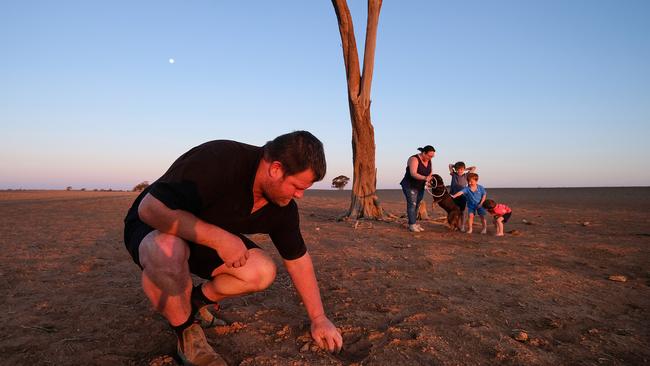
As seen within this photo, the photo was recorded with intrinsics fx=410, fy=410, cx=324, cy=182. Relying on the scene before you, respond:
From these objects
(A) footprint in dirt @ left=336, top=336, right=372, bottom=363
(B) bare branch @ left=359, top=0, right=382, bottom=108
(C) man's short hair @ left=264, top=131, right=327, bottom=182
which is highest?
(B) bare branch @ left=359, top=0, right=382, bottom=108

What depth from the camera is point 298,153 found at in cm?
203

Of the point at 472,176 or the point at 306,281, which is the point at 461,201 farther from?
the point at 306,281

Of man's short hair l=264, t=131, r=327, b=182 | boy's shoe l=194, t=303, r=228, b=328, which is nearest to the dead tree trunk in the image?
boy's shoe l=194, t=303, r=228, b=328

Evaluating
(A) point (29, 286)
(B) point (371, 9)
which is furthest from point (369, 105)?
(A) point (29, 286)

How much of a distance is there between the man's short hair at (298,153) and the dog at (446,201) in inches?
238

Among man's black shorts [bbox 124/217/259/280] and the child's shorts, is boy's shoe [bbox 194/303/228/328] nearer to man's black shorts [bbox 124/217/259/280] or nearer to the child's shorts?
man's black shorts [bbox 124/217/259/280]

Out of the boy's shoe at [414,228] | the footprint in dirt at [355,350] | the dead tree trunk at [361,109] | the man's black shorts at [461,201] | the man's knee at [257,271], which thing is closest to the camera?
the footprint in dirt at [355,350]

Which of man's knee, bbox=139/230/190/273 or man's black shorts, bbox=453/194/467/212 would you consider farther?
man's black shorts, bbox=453/194/467/212

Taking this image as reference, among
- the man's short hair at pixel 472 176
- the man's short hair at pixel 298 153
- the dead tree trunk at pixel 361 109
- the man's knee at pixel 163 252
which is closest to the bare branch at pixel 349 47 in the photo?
the dead tree trunk at pixel 361 109

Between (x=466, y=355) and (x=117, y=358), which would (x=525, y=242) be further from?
(x=117, y=358)

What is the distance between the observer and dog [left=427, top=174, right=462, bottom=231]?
7766 mm

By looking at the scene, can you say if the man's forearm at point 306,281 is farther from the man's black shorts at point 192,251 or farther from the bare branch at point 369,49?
the bare branch at point 369,49

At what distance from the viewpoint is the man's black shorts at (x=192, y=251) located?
2.29m

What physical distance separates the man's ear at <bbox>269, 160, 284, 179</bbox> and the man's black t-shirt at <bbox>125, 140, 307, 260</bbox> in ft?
0.47
